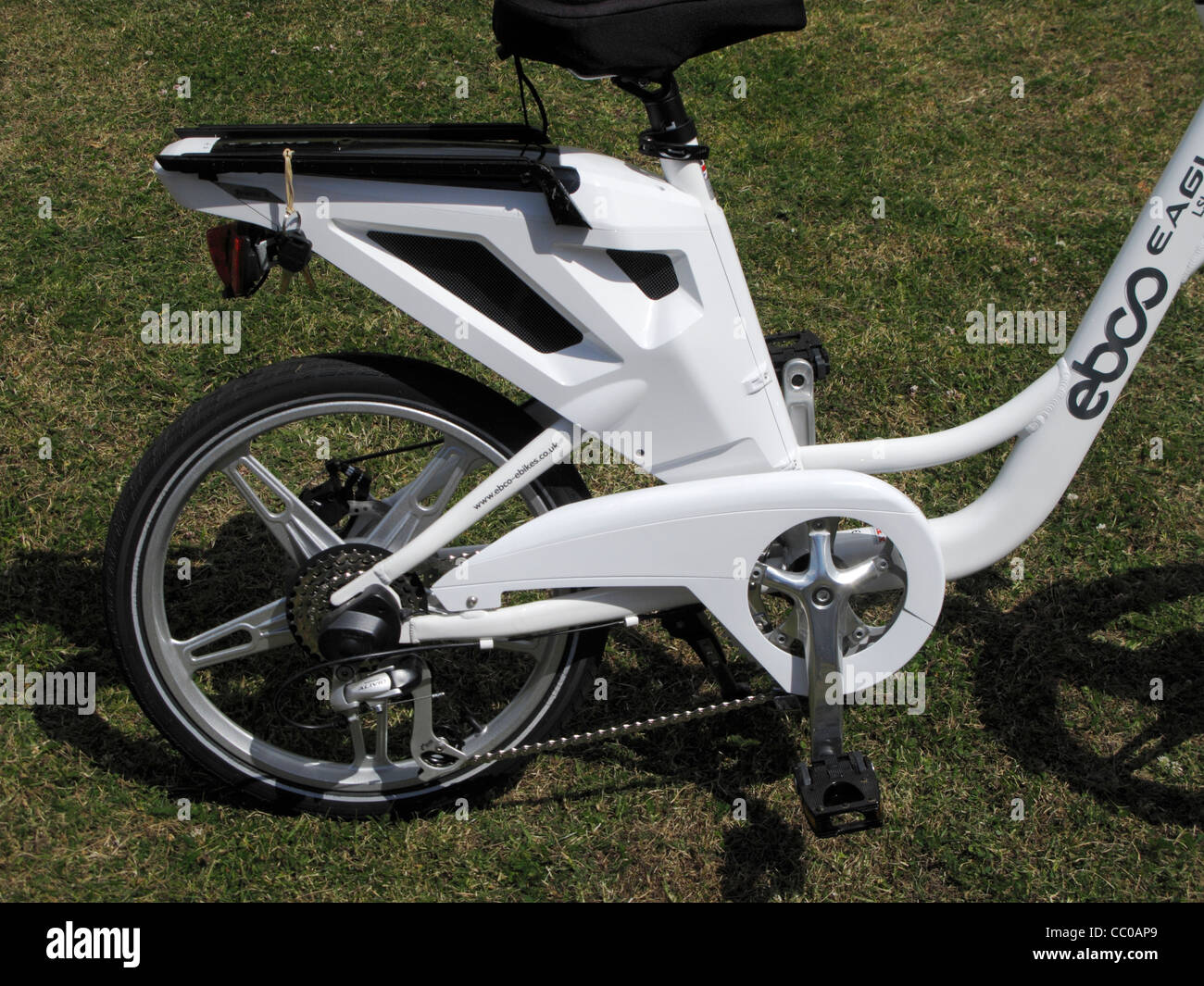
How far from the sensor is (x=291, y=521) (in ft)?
8.14

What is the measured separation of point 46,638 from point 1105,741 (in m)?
2.72

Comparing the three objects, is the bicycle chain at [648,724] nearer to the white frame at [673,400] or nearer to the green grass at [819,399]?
the white frame at [673,400]

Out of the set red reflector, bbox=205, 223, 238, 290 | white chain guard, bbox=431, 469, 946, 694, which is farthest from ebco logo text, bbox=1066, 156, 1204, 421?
red reflector, bbox=205, 223, 238, 290

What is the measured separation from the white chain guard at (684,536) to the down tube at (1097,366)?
0.22 m

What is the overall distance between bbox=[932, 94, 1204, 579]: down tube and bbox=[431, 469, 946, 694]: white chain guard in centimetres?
22

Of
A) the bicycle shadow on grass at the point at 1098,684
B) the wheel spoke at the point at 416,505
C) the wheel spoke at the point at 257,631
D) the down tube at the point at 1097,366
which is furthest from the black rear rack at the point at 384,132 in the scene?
the bicycle shadow on grass at the point at 1098,684

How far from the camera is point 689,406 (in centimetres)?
225

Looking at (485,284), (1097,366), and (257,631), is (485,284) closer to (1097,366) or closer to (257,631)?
(257,631)

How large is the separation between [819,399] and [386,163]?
6.94 ft

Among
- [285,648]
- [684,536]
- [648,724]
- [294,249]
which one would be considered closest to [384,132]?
[294,249]

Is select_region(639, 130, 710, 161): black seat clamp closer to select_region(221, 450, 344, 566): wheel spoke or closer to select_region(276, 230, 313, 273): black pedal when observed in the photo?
select_region(276, 230, 313, 273): black pedal

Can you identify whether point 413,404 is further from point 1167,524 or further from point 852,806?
point 1167,524

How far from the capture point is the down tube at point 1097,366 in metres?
2.33
